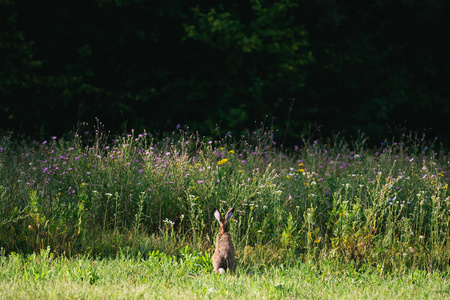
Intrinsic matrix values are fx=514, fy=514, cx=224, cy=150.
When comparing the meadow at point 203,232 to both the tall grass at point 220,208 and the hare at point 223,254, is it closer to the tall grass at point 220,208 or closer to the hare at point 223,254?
the tall grass at point 220,208

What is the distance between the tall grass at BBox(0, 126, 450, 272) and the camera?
18.6ft

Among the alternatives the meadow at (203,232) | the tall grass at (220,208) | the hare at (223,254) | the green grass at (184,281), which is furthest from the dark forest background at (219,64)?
the hare at (223,254)

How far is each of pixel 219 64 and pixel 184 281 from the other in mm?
10023

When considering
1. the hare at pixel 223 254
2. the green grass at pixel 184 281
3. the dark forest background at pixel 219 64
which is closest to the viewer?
the green grass at pixel 184 281

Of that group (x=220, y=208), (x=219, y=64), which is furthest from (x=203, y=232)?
(x=219, y=64)

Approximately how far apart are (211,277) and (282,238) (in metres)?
1.11

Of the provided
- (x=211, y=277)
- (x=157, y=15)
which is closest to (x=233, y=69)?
(x=157, y=15)

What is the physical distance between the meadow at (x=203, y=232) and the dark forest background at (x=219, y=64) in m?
5.45

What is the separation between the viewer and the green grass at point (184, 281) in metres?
4.41

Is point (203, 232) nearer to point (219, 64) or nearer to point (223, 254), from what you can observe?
point (223, 254)

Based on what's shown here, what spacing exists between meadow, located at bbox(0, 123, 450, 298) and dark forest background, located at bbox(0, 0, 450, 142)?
5448 mm

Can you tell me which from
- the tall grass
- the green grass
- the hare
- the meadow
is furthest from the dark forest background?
the hare

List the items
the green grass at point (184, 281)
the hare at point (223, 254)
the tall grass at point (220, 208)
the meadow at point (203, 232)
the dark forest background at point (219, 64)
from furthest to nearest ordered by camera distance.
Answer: the dark forest background at point (219, 64)
the tall grass at point (220, 208)
the hare at point (223, 254)
the meadow at point (203, 232)
the green grass at point (184, 281)

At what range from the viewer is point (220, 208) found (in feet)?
20.8
